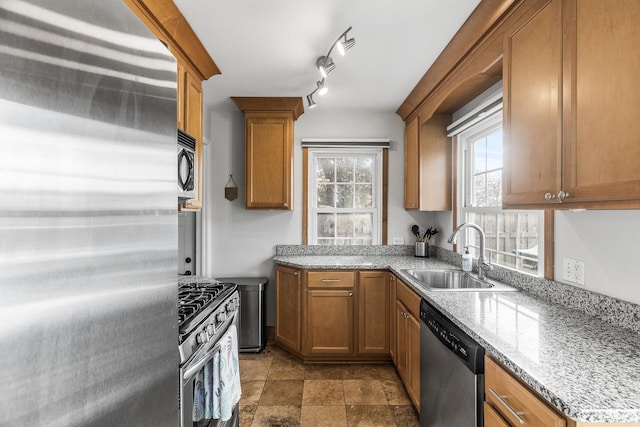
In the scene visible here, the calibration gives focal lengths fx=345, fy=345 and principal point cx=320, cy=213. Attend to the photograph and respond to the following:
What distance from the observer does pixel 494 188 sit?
2572 millimetres

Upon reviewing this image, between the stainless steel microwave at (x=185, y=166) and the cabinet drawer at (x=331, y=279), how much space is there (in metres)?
1.56

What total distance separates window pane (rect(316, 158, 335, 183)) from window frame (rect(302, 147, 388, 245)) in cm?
6

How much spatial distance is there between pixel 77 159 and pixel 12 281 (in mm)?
171

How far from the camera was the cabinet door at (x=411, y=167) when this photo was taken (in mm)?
3227

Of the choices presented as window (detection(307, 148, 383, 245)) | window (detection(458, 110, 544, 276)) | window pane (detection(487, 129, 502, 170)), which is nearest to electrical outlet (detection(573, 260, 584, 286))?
window (detection(458, 110, 544, 276))

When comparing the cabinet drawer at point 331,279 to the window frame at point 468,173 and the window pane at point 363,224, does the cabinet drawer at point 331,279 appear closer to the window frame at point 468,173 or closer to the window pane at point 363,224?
the window pane at point 363,224

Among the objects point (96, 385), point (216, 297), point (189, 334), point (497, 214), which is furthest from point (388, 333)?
point (96, 385)

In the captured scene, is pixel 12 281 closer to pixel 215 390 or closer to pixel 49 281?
pixel 49 281

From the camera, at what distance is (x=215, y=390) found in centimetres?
160

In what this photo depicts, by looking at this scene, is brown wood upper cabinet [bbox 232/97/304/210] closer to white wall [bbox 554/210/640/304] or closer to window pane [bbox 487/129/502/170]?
window pane [bbox 487/129/502/170]

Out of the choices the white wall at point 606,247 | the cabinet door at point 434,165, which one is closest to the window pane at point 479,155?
the cabinet door at point 434,165

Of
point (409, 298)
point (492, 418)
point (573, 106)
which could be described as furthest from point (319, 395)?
point (573, 106)

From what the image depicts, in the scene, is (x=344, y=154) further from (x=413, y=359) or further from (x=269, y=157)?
(x=413, y=359)

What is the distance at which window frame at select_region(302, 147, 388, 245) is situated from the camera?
3.64m
